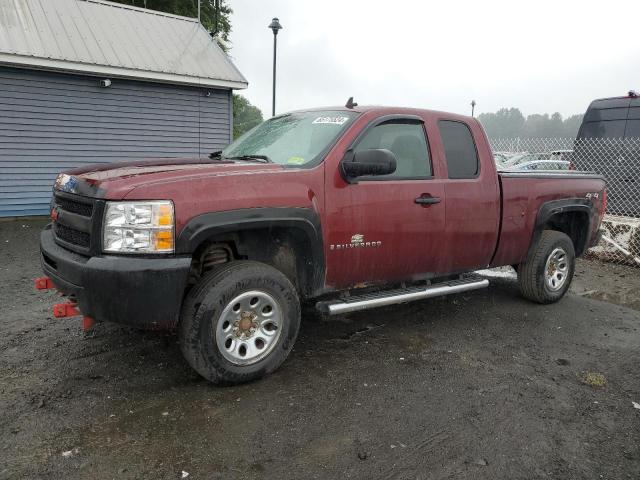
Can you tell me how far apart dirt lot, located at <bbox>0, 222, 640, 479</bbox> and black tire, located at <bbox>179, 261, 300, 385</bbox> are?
0.48 ft

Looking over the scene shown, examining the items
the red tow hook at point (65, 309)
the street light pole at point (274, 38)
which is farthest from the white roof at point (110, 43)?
the red tow hook at point (65, 309)

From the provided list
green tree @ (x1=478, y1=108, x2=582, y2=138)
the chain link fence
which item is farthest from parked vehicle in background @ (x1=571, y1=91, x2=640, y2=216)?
green tree @ (x1=478, y1=108, x2=582, y2=138)

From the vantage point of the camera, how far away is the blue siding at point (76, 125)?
9.73 m

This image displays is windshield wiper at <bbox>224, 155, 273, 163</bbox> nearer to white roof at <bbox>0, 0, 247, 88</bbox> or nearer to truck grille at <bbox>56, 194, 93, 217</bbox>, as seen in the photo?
truck grille at <bbox>56, 194, 93, 217</bbox>

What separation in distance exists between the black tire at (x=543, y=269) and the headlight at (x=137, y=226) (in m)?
3.87

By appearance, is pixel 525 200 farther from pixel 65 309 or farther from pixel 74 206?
pixel 65 309

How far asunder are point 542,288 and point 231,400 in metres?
3.67

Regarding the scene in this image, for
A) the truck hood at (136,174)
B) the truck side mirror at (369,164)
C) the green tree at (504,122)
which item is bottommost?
the truck hood at (136,174)

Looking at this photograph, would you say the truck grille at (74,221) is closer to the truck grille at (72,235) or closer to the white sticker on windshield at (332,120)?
the truck grille at (72,235)

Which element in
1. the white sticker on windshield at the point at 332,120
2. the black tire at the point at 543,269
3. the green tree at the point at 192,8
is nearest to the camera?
the white sticker on windshield at the point at 332,120

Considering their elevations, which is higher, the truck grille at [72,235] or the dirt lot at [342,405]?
the truck grille at [72,235]

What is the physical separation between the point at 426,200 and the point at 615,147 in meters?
6.46

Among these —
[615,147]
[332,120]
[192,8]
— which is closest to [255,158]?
[332,120]

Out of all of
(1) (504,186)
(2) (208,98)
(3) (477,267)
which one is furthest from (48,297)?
(2) (208,98)
